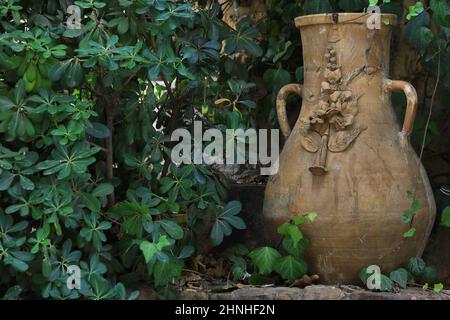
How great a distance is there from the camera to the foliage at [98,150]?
3023mm

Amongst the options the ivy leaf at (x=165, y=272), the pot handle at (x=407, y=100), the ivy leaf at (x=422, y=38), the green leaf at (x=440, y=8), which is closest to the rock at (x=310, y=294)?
the ivy leaf at (x=165, y=272)

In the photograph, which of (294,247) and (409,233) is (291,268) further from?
(409,233)

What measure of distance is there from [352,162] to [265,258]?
0.46 meters

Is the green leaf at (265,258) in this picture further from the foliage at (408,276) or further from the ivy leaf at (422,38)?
the ivy leaf at (422,38)

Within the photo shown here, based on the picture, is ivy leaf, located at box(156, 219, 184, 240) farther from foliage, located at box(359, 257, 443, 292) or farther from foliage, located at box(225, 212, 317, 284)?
foliage, located at box(359, 257, 443, 292)

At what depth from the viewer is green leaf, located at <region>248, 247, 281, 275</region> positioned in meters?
3.38

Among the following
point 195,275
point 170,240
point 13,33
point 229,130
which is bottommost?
point 195,275

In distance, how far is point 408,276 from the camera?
341 centimetres

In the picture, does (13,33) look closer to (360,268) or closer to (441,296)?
(360,268)

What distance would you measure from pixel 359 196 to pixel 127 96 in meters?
0.88

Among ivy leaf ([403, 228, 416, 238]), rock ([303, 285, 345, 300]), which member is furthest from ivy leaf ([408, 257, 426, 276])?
rock ([303, 285, 345, 300])

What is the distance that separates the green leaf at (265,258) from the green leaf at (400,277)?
0.40 meters

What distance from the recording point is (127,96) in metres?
3.35

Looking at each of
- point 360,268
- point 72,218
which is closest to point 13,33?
point 72,218
